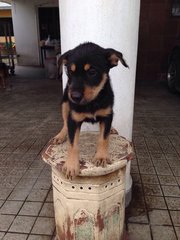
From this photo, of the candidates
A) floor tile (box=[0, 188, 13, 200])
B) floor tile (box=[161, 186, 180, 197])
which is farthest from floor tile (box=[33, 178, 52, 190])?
floor tile (box=[161, 186, 180, 197])

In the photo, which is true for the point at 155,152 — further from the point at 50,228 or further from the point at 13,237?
the point at 13,237

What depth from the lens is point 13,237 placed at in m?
2.81

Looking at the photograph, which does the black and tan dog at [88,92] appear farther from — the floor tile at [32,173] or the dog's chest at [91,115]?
the floor tile at [32,173]

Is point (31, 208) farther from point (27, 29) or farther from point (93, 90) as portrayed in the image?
point (27, 29)

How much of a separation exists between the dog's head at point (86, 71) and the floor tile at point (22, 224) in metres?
1.75

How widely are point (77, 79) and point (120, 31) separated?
1.09 metres

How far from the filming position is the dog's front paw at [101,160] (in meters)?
2.08

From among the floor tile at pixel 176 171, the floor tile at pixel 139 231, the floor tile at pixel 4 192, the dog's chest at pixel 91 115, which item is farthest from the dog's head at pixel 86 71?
the floor tile at pixel 176 171

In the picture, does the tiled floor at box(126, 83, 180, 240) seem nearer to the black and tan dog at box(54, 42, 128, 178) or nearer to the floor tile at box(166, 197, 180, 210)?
the floor tile at box(166, 197, 180, 210)

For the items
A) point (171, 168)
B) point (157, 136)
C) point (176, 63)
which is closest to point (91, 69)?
point (171, 168)

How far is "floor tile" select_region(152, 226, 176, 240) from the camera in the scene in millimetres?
2793

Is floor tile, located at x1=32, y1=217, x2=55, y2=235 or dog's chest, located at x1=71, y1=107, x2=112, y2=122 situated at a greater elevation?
dog's chest, located at x1=71, y1=107, x2=112, y2=122


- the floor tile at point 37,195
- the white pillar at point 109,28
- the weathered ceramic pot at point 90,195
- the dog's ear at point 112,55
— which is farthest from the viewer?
the floor tile at point 37,195

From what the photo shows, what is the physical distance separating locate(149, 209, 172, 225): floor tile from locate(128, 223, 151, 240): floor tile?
13cm
